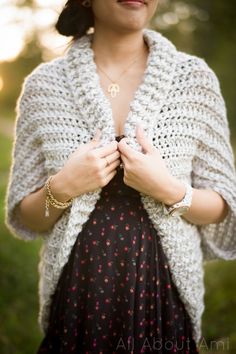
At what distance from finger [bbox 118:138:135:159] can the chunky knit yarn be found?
0.18 ft

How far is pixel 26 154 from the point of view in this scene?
202 centimetres

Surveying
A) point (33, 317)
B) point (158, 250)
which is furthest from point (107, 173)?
point (33, 317)

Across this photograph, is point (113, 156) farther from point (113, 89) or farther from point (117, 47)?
point (117, 47)

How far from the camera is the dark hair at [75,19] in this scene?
2072mm

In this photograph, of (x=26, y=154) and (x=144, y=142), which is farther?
(x=26, y=154)

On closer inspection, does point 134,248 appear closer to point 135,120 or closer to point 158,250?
point 158,250

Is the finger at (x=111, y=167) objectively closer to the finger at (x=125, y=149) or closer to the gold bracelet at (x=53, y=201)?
the finger at (x=125, y=149)

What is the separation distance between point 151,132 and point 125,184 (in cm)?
23

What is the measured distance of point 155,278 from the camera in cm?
179

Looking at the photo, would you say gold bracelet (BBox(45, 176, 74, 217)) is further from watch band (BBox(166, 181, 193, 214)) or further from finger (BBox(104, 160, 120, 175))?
watch band (BBox(166, 181, 193, 214))

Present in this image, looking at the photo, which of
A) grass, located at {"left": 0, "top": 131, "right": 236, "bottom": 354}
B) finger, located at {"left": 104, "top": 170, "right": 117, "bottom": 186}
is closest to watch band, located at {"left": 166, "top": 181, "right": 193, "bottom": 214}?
finger, located at {"left": 104, "top": 170, "right": 117, "bottom": 186}

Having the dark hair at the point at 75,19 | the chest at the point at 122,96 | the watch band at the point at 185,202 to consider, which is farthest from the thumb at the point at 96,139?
the dark hair at the point at 75,19

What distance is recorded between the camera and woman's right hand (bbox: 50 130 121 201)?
1661 millimetres

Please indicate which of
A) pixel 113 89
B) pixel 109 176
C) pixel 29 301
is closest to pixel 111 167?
pixel 109 176
